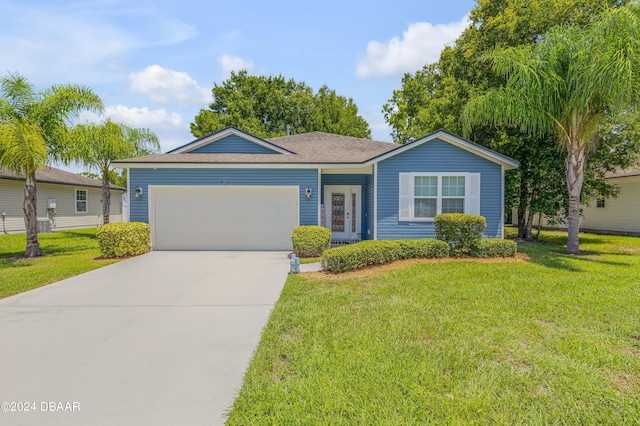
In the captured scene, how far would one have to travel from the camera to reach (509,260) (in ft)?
27.5

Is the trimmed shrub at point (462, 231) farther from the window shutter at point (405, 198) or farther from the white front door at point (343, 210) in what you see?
the white front door at point (343, 210)

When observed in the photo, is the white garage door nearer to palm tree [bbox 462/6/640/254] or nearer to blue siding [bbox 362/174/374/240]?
blue siding [bbox 362/174/374/240]

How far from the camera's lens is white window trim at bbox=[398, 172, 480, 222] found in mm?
10227

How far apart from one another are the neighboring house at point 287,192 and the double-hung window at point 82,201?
13.6 metres

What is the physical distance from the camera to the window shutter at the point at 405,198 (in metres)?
10.3

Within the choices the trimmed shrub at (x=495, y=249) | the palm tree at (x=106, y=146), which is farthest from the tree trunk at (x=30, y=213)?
the trimmed shrub at (x=495, y=249)

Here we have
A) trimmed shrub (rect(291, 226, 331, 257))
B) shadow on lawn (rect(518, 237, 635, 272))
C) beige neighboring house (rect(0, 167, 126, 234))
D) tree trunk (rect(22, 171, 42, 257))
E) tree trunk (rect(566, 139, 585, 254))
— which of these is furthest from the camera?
beige neighboring house (rect(0, 167, 126, 234))

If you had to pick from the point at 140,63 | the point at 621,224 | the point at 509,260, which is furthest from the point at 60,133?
the point at 621,224

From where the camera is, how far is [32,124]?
30.6 ft

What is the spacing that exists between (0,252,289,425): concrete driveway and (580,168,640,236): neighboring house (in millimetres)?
18045

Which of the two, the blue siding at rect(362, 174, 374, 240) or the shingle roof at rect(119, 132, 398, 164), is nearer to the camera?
the shingle roof at rect(119, 132, 398, 164)

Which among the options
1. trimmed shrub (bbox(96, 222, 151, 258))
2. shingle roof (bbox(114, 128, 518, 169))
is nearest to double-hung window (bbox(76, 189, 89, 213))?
shingle roof (bbox(114, 128, 518, 169))

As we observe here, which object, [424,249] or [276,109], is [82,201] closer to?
[276,109]

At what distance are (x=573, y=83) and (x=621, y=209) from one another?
36.7 ft
